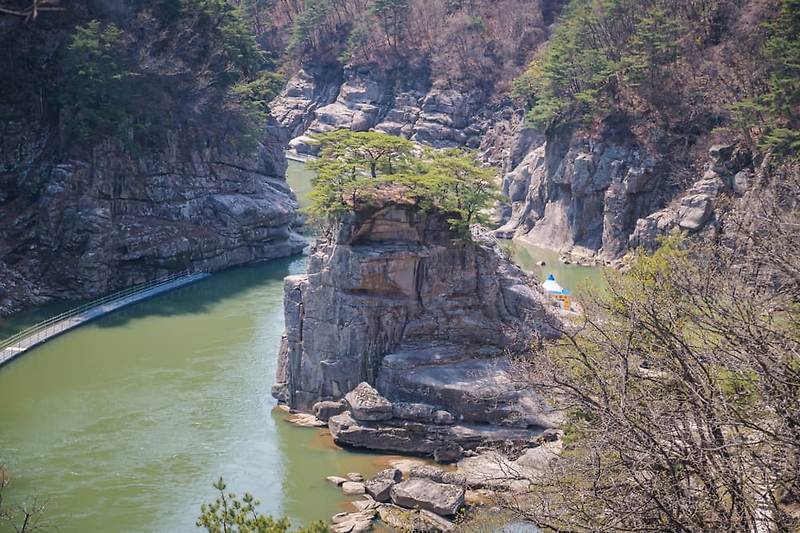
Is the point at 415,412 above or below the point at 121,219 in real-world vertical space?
below

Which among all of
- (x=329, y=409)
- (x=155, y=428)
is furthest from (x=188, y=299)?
(x=329, y=409)

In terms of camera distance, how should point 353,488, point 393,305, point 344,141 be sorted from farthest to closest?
1. point 344,141
2. point 393,305
3. point 353,488

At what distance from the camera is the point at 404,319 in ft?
90.1

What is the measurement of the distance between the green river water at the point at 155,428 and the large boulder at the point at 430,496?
1540 millimetres

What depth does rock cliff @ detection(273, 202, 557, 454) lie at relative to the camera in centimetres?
2622

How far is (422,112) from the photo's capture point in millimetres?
71875

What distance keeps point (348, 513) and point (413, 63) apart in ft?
192

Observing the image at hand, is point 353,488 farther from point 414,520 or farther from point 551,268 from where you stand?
point 551,268

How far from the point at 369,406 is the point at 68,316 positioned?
679 inches

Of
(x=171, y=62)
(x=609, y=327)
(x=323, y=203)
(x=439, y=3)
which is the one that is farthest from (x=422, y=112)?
(x=609, y=327)

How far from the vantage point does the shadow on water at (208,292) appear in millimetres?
38969

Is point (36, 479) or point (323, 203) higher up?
point (323, 203)

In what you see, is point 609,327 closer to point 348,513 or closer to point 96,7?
point 348,513

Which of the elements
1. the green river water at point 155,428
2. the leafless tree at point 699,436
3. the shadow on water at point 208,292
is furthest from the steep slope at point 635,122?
the leafless tree at point 699,436
